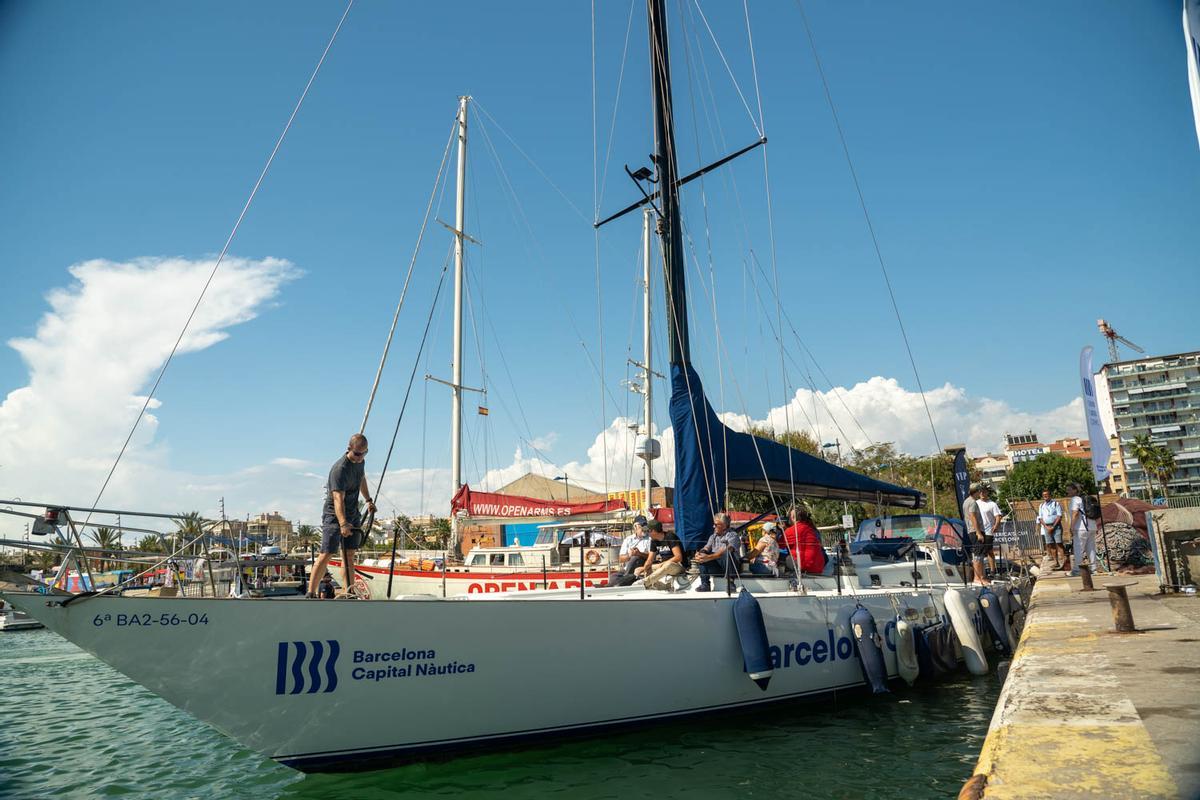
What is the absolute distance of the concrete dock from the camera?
2271mm

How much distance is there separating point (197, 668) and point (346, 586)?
1232mm

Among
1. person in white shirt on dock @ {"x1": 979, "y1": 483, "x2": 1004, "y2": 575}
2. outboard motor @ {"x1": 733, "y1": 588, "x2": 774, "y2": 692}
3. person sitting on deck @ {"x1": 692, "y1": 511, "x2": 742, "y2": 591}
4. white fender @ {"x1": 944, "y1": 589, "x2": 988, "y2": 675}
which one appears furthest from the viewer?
person in white shirt on dock @ {"x1": 979, "y1": 483, "x2": 1004, "y2": 575}

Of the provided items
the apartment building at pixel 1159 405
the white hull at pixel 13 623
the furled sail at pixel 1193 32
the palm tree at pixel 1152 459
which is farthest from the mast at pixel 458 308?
the apartment building at pixel 1159 405

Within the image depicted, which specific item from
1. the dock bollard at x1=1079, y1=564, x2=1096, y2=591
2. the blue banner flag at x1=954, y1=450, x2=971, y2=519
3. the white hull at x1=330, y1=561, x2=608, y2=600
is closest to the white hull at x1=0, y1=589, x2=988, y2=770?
the white hull at x1=330, y1=561, x2=608, y2=600

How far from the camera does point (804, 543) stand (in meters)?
7.64

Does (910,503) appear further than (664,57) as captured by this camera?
Yes

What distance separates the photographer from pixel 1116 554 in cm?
1208

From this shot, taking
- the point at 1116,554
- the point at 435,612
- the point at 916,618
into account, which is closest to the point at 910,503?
the point at 916,618

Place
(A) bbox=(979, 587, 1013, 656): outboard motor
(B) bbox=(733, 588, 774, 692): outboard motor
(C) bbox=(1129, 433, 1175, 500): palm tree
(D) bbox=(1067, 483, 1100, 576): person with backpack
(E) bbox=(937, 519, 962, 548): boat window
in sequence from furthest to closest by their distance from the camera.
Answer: (C) bbox=(1129, 433, 1175, 500): palm tree < (D) bbox=(1067, 483, 1100, 576): person with backpack < (E) bbox=(937, 519, 962, 548): boat window < (A) bbox=(979, 587, 1013, 656): outboard motor < (B) bbox=(733, 588, 774, 692): outboard motor

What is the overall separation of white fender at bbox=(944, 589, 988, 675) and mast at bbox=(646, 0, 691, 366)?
4.39 metres

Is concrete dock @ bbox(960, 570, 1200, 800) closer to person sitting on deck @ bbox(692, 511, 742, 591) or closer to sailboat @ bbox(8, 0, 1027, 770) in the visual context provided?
sailboat @ bbox(8, 0, 1027, 770)

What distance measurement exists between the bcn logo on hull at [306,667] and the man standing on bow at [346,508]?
0.75m

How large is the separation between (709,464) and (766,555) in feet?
4.13

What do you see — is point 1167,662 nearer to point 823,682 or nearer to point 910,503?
point 823,682
